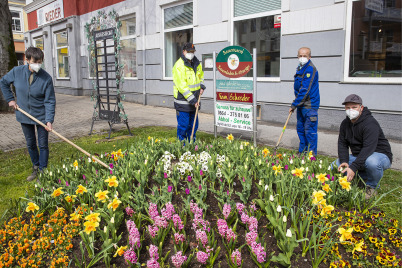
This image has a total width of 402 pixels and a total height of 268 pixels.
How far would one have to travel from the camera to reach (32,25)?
78.8 feet

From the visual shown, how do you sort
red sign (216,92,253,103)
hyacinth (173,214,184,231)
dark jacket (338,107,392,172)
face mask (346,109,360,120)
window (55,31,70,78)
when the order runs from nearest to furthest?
hyacinth (173,214,184,231), dark jacket (338,107,392,172), face mask (346,109,360,120), red sign (216,92,253,103), window (55,31,70,78)

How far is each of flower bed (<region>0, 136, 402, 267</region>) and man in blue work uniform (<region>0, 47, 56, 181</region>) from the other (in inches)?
59.3

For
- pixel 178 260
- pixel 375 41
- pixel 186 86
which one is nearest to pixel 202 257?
pixel 178 260

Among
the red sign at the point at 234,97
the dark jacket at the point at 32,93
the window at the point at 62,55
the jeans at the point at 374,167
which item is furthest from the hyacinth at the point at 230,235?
the window at the point at 62,55

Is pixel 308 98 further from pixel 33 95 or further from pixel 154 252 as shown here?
pixel 33 95

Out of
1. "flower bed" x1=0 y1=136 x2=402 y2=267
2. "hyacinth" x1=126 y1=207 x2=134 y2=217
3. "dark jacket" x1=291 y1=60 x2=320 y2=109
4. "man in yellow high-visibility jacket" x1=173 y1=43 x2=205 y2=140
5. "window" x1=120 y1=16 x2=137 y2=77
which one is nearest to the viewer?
"flower bed" x1=0 y1=136 x2=402 y2=267

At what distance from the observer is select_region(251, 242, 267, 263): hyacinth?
242 cm

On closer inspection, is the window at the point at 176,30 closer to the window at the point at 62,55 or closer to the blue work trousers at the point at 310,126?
the blue work trousers at the point at 310,126

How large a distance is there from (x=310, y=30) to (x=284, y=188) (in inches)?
242

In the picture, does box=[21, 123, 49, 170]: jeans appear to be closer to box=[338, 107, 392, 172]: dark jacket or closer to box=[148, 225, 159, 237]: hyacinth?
box=[148, 225, 159, 237]: hyacinth

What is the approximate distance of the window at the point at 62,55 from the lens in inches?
800

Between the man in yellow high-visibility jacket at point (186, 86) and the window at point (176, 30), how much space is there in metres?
6.04

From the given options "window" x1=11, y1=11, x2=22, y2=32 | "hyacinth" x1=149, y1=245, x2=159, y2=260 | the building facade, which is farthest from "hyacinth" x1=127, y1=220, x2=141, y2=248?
"window" x1=11, y1=11, x2=22, y2=32

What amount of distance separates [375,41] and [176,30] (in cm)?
701
